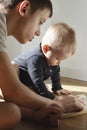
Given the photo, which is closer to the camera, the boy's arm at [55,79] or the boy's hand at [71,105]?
the boy's hand at [71,105]

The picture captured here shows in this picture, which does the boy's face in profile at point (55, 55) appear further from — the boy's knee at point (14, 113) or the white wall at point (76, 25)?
the white wall at point (76, 25)

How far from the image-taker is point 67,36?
131 cm

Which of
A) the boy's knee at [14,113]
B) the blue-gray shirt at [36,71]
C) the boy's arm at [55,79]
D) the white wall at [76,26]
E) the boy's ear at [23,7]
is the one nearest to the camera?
the boy's knee at [14,113]

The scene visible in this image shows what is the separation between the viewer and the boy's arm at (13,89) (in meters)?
0.92

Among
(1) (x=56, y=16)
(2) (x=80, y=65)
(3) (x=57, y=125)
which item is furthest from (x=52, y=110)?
(1) (x=56, y=16)

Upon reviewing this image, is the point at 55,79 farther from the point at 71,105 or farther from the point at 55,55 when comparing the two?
the point at 71,105

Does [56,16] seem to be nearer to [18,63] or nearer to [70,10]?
[70,10]

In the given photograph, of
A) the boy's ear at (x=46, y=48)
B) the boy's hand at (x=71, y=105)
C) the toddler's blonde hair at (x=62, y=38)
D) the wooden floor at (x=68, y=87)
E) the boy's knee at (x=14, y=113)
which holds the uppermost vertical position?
the toddler's blonde hair at (x=62, y=38)

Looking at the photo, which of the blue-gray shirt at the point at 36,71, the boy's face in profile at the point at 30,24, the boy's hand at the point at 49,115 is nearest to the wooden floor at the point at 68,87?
the boy's hand at the point at 49,115

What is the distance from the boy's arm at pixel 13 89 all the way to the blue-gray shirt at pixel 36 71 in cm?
26

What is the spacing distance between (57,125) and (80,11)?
3.31ft

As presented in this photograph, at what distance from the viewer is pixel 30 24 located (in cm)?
108

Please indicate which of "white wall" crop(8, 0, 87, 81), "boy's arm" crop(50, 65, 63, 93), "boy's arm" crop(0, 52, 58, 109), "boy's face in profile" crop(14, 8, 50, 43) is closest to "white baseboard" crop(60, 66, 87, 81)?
"white wall" crop(8, 0, 87, 81)

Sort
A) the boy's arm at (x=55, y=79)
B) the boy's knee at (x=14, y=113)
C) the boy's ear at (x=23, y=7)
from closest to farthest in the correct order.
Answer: the boy's knee at (x=14, y=113) → the boy's ear at (x=23, y=7) → the boy's arm at (x=55, y=79)
